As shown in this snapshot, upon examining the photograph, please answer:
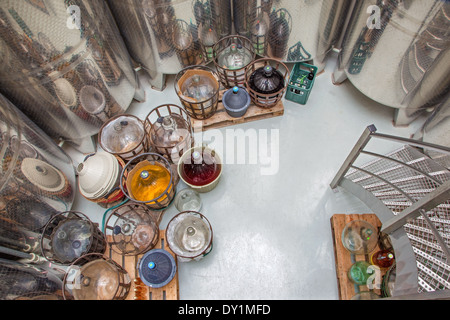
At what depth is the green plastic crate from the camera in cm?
345

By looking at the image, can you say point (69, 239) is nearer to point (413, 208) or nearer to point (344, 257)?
point (344, 257)

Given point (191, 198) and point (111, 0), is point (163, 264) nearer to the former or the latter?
point (191, 198)

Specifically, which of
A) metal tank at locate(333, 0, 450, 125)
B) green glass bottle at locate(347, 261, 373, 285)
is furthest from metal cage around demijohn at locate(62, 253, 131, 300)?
metal tank at locate(333, 0, 450, 125)

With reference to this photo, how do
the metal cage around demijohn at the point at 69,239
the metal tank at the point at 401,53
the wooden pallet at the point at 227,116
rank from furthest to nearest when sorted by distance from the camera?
the wooden pallet at the point at 227,116
the metal cage around demijohn at the point at 69,239
the metal tank at the point at 401,53

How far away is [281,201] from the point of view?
125 inches

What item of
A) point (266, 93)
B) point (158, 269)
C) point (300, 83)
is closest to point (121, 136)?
point (158, 269)

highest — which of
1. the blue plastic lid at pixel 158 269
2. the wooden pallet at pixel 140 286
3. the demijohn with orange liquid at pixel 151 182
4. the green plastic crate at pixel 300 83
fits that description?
the green plastic crate at pixel 300 83

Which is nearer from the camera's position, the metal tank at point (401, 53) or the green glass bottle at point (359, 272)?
the metal tank at point (401, 53)

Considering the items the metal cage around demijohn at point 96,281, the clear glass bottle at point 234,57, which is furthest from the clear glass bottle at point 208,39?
the metal cage around demijohn at point 96,281

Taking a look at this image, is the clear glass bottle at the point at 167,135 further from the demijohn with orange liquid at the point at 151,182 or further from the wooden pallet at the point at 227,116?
the wooden pallet at the point at 227,116

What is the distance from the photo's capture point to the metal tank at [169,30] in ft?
9.56

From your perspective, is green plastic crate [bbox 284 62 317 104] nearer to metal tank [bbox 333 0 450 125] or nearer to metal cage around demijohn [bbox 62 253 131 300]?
metal tank [bbox 333 0 450 125]

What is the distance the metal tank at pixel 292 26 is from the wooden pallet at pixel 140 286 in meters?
2.53
